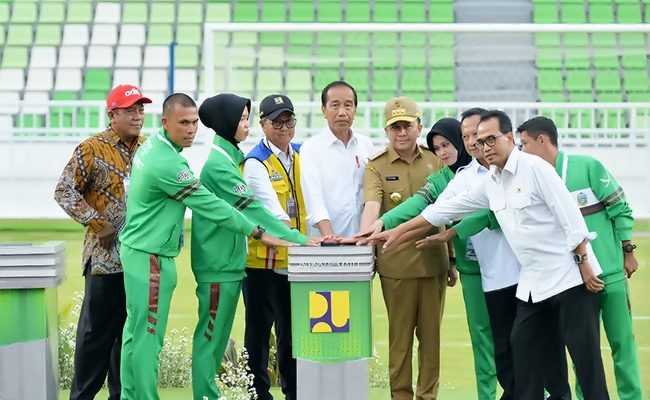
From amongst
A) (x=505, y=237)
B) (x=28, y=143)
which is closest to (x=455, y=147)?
(x=505, y=237)

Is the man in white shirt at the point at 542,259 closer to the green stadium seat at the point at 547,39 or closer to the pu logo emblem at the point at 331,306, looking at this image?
the pu logo emblem at the point at 331,306

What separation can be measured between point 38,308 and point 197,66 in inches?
654

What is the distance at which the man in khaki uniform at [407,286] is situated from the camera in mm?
5465

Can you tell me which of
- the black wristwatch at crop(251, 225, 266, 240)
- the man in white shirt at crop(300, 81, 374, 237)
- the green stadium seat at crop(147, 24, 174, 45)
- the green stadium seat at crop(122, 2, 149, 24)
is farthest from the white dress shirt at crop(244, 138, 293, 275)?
the green stadium seat at crop(122, 2, 149, 24)

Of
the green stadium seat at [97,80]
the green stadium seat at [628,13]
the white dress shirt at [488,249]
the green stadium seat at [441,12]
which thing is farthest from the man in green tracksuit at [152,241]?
the green stadium seat at [628,13]

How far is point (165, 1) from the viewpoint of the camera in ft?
76.9

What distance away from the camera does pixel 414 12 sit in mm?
21766

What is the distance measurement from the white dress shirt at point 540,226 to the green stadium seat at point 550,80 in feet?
33.6

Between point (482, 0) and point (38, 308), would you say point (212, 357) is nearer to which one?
point (38, 308)

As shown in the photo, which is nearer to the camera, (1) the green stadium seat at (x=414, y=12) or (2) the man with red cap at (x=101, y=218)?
(2) the man with red cap at (x=101, y=218)

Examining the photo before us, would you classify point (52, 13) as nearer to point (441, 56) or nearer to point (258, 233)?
point (441, 56)

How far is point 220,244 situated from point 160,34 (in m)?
17.8

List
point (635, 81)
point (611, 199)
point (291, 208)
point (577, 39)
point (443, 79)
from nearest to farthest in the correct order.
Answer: point (611, 199), point (291, 208), point (577, 39), point (635, 81), point (443, 79)

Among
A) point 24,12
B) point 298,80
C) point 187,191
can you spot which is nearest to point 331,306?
point 187,191
